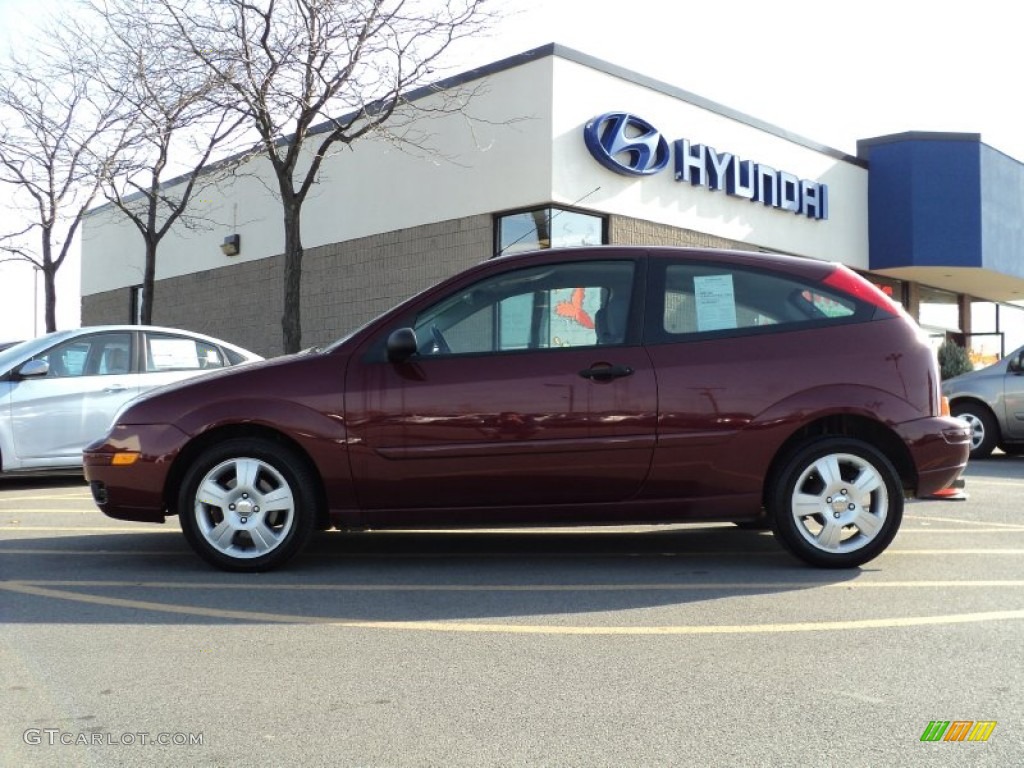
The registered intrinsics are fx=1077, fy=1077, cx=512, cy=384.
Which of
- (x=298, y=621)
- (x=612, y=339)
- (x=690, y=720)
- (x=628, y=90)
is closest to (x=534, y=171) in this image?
(x=628, y=90)

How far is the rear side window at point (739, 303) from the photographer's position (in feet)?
18.9

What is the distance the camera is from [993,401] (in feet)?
43.8

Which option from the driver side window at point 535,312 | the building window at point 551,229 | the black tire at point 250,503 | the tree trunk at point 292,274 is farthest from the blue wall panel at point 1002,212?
Answer: the black tire at point 250,503

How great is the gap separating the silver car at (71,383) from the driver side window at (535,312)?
5470 millimetres

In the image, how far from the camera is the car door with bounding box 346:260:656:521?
18.3ft

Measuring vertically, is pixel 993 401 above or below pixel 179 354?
below

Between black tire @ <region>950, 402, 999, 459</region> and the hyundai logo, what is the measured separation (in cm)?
635

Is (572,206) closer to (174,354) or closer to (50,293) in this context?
(174,354)

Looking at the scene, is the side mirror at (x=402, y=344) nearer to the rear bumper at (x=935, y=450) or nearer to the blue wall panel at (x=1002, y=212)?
the rear bumper at (x=935, y=450)

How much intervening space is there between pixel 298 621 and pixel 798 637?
82.8 inches

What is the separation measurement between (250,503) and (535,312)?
1822 millimetres

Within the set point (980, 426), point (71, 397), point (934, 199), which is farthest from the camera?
point (934, 199)

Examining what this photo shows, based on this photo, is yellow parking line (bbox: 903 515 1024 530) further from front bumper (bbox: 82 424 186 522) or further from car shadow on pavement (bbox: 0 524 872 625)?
front bumper (bbox: 82 424 186 522)

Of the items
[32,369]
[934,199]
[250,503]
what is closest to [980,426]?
[250,503]
